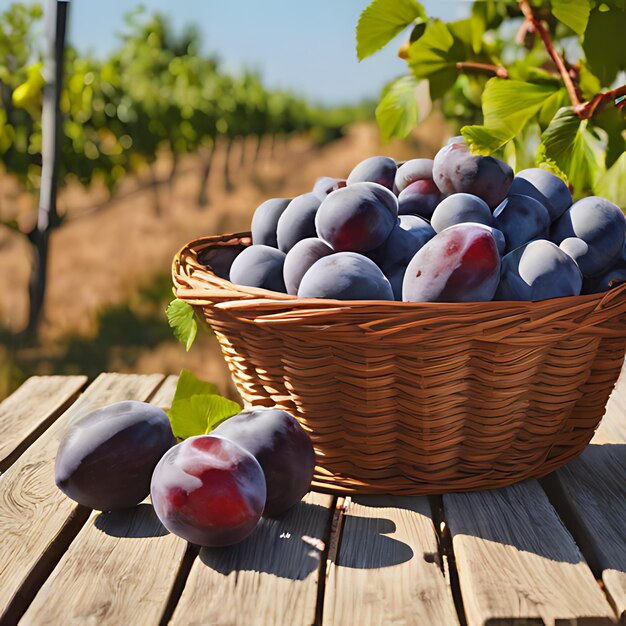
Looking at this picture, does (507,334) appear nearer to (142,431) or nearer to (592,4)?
(142,431)

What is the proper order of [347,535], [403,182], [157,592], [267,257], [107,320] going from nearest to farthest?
[157,592], [347,535], [267,257], [403,182], [107,320]

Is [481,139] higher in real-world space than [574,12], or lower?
lower

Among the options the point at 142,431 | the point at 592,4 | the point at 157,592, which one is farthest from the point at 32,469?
the point at 592,4

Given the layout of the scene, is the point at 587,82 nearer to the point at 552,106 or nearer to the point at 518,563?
the point at 552,106

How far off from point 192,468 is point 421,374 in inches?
11.0

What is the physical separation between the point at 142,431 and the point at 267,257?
0.29 m

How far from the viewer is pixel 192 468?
0.78 m

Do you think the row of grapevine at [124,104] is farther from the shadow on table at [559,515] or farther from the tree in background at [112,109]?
the shadow on table at [559,515]

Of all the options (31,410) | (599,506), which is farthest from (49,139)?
(599,506)

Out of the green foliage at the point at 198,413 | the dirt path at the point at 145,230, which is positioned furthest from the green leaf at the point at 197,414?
the dirt path at the point at 145,230

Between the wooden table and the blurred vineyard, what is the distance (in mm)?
2192

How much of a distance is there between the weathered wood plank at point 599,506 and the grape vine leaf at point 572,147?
0.44 metres

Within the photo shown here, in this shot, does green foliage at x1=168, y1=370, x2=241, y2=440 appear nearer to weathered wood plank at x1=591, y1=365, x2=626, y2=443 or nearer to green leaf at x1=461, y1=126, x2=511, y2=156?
green leaf at x1=461, y1=126, x2=511, y2=156

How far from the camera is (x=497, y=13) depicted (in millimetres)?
1699
